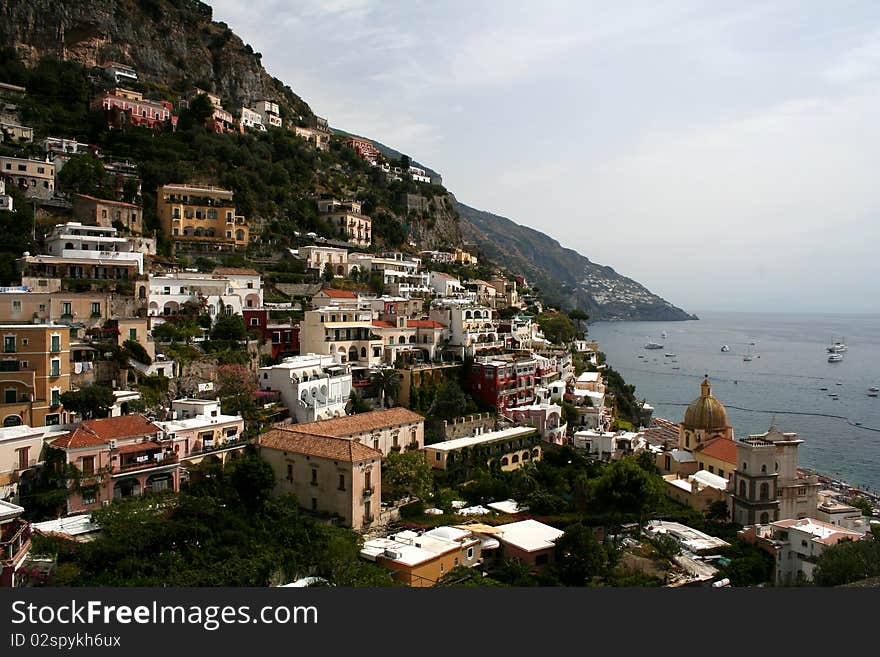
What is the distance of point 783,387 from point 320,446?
6315 cm

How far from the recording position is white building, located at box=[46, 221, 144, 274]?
31.2 meters

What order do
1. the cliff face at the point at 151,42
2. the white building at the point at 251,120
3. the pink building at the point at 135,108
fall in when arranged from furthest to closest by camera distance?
the white building at the point at 251,120 → the cliff face at the point at 151,42 → the pink building at the point at 135,108

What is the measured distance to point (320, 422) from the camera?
2522 cm

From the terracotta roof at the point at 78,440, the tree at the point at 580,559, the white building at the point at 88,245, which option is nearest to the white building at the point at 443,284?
the white building at the point at 88,245

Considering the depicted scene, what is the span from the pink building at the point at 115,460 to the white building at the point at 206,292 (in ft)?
31.7

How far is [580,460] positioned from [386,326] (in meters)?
11.0

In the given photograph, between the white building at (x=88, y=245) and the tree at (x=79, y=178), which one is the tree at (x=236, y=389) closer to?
the white building at (x=88, y=245)

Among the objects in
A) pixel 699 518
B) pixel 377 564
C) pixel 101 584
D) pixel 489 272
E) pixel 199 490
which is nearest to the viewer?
pixel 101 584

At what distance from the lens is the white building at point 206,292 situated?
3075cm

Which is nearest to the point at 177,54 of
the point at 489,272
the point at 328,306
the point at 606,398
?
the point at 489,272

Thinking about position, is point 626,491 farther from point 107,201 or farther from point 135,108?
point 135,108

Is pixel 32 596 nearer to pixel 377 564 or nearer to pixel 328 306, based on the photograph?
pixel 377 564

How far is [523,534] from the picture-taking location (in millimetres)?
21672

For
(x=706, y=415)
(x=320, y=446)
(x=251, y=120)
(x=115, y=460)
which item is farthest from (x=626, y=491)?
(x=251, y=120)
